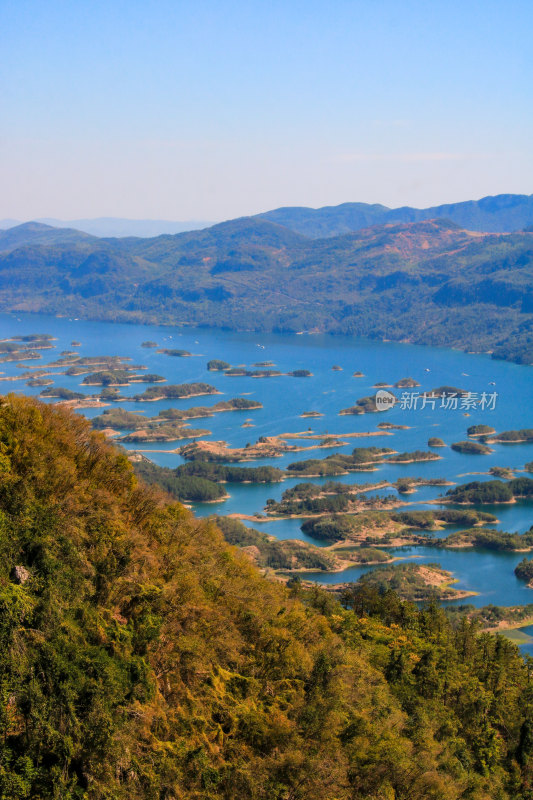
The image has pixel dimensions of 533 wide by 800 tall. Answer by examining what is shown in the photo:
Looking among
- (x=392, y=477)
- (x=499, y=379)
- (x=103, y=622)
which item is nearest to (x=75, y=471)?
(x=103, y=622)

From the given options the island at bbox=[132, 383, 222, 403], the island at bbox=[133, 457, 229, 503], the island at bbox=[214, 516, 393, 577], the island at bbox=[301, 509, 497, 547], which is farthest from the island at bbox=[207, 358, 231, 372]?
the island at bbox=[214, 516, 393, 577]

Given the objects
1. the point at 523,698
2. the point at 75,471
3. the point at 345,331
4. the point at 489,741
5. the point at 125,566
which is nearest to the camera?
the point at 125,566

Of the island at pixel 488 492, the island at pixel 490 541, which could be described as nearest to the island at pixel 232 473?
the island at pixel 488 492

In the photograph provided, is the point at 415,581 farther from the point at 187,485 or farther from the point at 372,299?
the point at 372,299

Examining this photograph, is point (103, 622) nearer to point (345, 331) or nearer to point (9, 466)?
point (9, 466)

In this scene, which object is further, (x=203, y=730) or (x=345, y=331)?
(x=345, y=331)

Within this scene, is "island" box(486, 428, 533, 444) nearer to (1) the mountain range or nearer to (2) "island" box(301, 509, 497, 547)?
(2) "island" box(301, 509, 497, 547)
